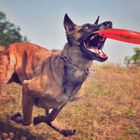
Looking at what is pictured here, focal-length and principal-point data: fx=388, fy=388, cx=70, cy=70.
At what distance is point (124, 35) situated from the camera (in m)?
6.66

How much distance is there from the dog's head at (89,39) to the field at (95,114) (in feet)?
2.83

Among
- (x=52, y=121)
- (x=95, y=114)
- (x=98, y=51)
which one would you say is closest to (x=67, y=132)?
(x=52, y=121)

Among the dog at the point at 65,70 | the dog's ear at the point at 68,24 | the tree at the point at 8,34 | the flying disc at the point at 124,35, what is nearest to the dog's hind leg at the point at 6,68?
the dog at the point at 65,70

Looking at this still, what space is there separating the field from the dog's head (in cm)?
86

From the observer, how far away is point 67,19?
21.7 ft

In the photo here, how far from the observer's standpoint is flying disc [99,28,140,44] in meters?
6.29

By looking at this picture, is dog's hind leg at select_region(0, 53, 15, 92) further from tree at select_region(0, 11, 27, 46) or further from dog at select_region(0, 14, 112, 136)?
tree at select_region(0, 11, 27, 46)

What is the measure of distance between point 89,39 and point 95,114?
2884 mm

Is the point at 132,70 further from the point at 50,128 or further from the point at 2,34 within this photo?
the point at 2,34

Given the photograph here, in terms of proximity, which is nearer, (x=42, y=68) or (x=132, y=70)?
(x=42, y=68)

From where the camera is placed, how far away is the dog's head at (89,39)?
20.5 feet

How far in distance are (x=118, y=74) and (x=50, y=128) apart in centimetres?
436

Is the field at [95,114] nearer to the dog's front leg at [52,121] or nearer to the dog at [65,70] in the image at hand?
the dog's front leg at [52,121]

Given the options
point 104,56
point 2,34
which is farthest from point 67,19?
point 2,34
